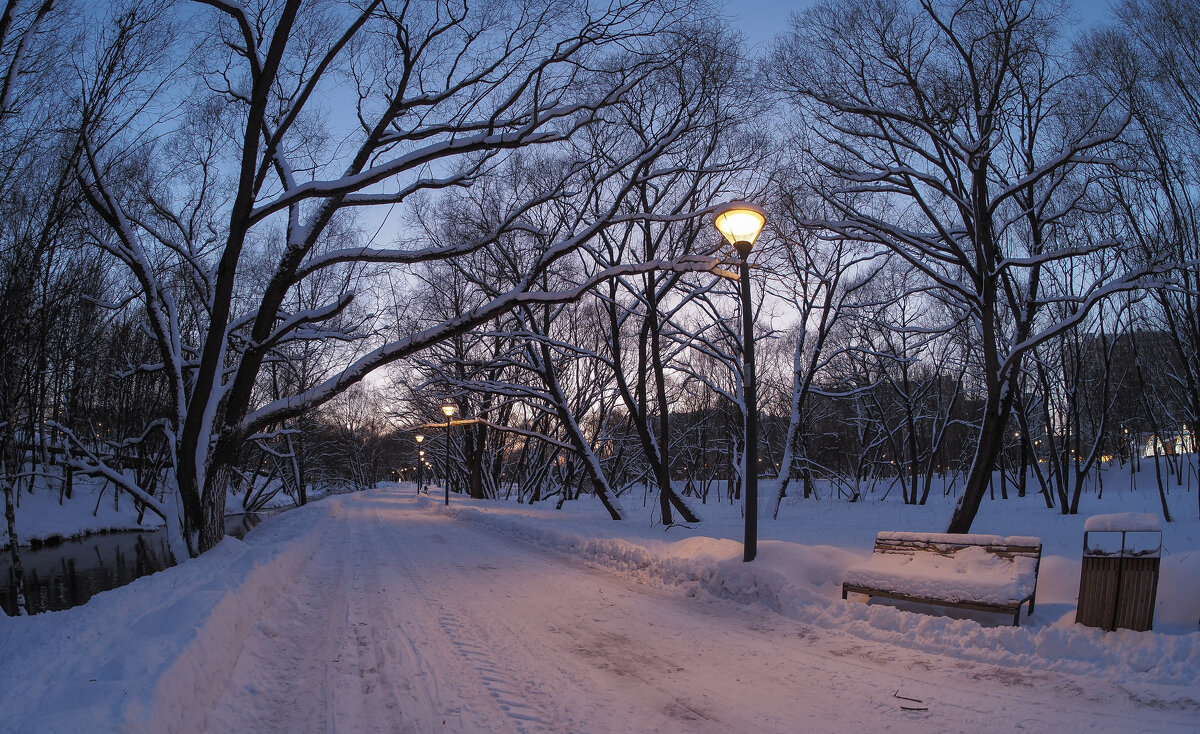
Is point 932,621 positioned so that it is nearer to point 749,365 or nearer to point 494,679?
point 749,365

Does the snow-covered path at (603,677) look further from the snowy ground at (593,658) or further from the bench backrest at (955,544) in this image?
the bench backrest at (955,544)

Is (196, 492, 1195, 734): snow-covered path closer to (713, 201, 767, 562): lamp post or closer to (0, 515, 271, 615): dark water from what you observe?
(713, 201, 767, 562): lamp post

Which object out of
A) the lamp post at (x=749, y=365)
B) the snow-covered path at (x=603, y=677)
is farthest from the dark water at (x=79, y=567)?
the lamp post at (x=749, y=365)

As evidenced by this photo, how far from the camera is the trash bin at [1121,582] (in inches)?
202

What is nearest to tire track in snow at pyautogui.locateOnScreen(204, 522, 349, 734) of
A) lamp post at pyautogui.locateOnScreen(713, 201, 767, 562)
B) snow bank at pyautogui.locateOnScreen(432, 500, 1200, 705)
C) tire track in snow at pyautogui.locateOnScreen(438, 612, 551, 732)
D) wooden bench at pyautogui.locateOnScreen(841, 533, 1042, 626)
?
tire track in snow at pyautogui.locateOnScreen(438, 612, 551, 732)

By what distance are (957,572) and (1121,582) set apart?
145 cm

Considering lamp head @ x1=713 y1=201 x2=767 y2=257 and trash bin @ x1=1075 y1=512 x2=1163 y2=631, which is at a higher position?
lamp head @ x1=713 y1=201 x2=767 y2=257

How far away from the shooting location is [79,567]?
1617cm

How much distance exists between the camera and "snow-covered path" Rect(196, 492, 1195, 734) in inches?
159

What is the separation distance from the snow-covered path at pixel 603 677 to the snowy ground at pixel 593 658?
0.08 feet

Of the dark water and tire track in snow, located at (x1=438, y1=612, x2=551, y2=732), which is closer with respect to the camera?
tire track in snow, located at (x1=438, y1=612, x2=551, y2=732)

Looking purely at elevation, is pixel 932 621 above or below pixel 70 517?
above

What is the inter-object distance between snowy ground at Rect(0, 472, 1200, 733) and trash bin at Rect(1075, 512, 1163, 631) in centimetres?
22

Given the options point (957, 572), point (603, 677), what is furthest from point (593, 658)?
point (957, 572)
